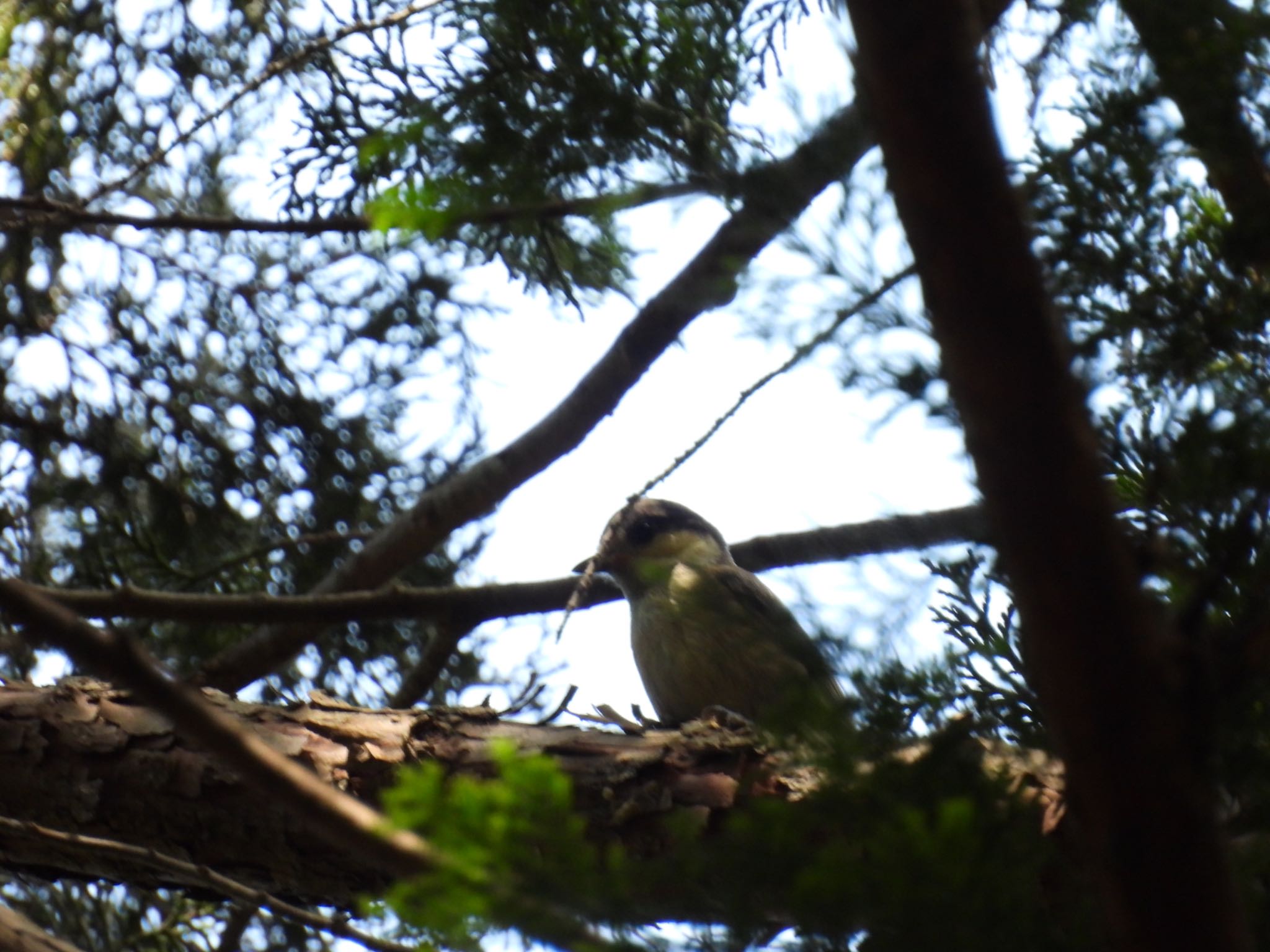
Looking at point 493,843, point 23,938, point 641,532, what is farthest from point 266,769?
point 641,532

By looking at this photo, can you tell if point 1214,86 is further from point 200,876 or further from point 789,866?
point 200,876

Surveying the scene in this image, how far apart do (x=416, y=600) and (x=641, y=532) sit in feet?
3.35

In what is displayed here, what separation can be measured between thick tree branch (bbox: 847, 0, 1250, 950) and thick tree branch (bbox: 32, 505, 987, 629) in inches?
40.9

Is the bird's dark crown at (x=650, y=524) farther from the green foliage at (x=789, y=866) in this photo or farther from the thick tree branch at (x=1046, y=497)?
the thick tree branch at (x=1046, y=497)

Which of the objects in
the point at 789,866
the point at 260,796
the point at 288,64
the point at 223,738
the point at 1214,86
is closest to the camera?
the point at 223,738

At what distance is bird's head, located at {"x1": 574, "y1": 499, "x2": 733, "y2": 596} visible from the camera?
167 inches

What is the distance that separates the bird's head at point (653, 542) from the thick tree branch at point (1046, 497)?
286 centimetres

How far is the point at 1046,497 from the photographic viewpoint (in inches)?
48.3

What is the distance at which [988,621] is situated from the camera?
219 cm

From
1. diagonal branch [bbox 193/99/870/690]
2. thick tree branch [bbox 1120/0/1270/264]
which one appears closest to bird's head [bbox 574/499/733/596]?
diagonal branch [bbox 193/99/870/690]

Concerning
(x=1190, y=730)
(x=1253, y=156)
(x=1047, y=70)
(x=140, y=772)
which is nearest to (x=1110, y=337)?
(x=1253, y=156)

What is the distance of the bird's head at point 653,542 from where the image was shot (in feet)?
14.0

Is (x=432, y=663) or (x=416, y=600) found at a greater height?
(x=416, y=600)

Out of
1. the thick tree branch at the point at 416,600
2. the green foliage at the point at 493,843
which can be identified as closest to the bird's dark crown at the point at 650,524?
the thick tree branch at the point at 416,600
